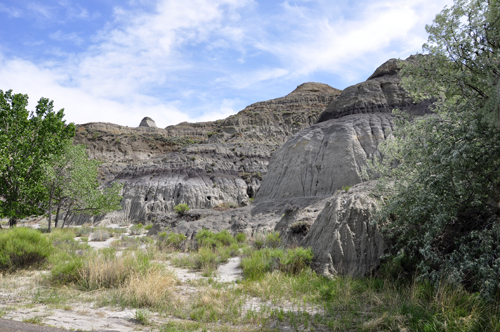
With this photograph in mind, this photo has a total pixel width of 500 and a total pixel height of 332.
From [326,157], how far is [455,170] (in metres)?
18.1

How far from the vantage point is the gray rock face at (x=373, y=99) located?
29.3m

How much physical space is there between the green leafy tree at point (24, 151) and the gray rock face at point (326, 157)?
15785 millimetres

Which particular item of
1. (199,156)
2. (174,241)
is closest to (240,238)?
(174,241)

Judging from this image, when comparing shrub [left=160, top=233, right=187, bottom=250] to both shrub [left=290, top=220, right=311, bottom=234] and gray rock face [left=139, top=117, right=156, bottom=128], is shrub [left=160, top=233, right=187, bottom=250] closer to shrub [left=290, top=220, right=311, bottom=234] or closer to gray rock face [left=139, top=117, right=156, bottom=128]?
shrub [left=290, top=220, right=311, bottom=234]

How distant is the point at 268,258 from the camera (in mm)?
9766

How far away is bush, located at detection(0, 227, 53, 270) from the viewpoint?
9039 millimetres

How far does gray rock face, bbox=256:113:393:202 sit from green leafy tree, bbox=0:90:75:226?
15785mm

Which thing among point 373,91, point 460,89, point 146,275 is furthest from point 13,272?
point 373,91

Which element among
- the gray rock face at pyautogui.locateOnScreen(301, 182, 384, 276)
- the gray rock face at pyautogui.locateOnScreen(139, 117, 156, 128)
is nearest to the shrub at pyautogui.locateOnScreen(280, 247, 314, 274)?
the gray rock face at pyautogui.locateOnScreen(301, 182, 384, 276)

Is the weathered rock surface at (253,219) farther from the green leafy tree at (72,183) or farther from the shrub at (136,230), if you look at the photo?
the green leafy tree at (72,183)

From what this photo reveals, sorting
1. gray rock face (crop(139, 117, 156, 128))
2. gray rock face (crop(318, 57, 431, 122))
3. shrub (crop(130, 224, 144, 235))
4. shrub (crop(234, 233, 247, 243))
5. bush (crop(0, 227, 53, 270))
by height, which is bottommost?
shrub (crop(130, 224, 144, 235))

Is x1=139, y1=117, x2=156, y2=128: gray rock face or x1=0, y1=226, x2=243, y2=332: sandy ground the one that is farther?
x1=139, y1=117, x2=156, y2=128: gray rock face

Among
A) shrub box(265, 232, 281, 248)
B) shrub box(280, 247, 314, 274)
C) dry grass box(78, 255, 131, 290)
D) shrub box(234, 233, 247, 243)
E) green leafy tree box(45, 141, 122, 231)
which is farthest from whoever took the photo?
green leafy tree box(45, 141, 122, 231)

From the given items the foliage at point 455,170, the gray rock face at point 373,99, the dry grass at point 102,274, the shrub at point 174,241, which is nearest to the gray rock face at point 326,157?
the gray rock face at point 373,99
